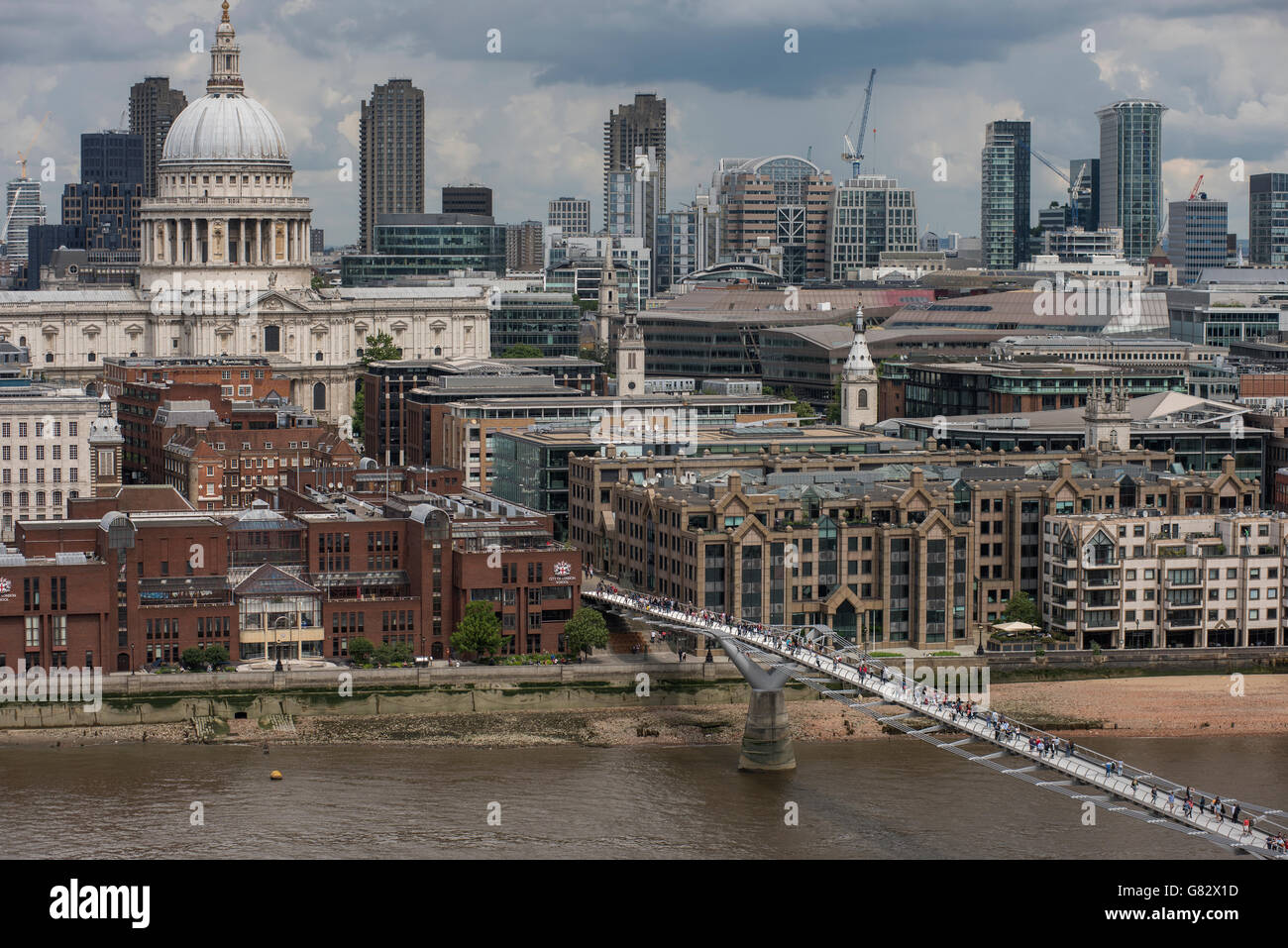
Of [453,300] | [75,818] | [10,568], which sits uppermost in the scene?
[453,300]

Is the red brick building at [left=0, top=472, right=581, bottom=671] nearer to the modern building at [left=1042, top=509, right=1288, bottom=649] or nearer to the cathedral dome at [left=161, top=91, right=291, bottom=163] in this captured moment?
the modern building at [left=1042, top=509, right=1288, bottom=649]

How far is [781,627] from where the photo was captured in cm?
6369

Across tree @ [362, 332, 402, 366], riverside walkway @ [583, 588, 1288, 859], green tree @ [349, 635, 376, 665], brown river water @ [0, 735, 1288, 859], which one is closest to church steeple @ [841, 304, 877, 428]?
riverside walkway @ [583, 588, 1288, 859]

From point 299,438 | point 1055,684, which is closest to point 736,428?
point 299,438

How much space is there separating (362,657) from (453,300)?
3111 inches

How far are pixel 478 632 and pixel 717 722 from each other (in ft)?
22.4

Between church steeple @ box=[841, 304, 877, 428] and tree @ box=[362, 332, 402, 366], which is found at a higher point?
tree @ box=[362, 332, 402, 366]

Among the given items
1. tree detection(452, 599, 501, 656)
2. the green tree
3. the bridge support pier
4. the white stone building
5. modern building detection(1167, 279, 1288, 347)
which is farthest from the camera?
modern building detection(1167, 279, 1288, 347)

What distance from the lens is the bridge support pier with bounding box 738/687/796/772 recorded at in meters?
56.5

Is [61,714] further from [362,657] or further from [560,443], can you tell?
[560,443]

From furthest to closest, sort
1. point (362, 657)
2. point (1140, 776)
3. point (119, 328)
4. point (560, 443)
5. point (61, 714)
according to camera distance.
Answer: point (119, 328) → point (560, 443) → point (362, 657) → point (61, 714) → point (1140, 776)

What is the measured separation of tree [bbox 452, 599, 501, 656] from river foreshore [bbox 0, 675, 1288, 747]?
246cm

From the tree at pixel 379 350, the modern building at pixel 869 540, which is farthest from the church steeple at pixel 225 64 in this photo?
the modern building at pixel 869 540

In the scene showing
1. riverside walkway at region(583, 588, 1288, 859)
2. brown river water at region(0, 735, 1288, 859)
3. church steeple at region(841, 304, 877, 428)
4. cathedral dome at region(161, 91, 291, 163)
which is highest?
cathedral dome at region(161, 91, 291, 163)
